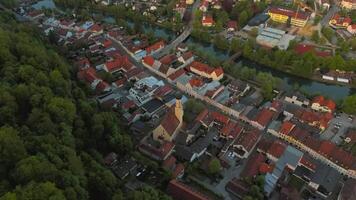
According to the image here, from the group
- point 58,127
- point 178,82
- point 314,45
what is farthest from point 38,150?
point 314,45

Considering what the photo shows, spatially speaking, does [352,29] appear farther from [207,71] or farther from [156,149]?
[156,149]

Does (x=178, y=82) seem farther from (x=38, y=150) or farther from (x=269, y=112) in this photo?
(x=38, y=150)

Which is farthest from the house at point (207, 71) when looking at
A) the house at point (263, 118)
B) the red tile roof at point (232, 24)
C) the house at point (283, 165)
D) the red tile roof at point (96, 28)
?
the red tile roof at point (96, 28)

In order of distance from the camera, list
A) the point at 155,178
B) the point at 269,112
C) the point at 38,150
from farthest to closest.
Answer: the point at 269,112 < the point at 155,178 < the point at 38,150

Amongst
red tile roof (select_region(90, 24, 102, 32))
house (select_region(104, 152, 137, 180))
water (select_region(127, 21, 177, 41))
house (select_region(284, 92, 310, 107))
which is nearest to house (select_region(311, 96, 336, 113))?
house (select_region(284, 92, 310, 107))

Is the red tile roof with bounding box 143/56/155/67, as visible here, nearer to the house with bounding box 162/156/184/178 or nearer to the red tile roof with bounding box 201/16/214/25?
the red tile roof with bounding box 201/16/214/25
